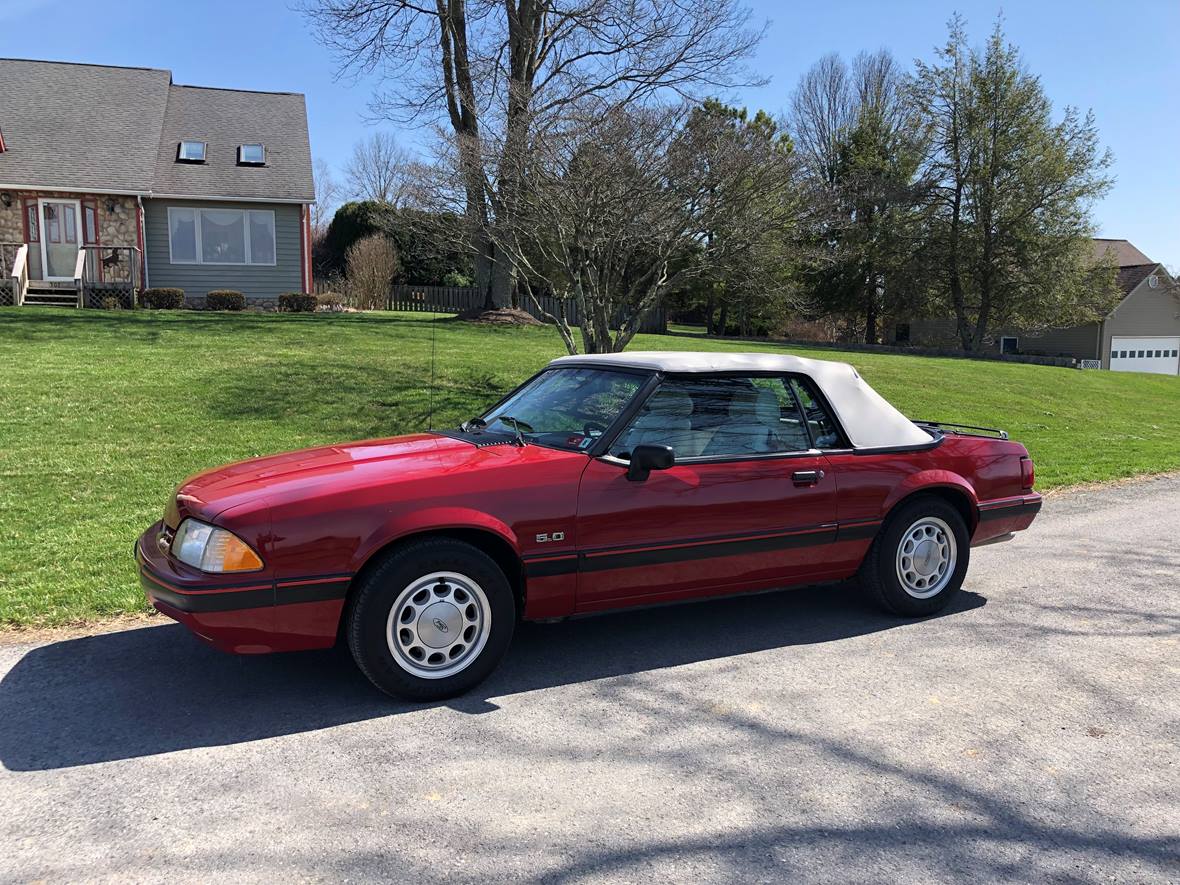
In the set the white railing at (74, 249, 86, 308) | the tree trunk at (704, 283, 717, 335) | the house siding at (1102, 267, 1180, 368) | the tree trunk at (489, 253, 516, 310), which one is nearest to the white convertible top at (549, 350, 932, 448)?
the tree trunk at (489, 253, 516, 310)

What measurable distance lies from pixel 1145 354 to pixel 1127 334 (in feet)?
5.76

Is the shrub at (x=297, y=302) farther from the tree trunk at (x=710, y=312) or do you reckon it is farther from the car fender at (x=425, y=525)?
the car fender at (x=425, y=525)

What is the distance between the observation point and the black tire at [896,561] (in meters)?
5.30

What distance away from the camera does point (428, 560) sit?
4004 millimetres

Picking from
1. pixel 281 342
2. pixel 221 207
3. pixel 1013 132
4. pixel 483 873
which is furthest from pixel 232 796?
pixel 1013 132

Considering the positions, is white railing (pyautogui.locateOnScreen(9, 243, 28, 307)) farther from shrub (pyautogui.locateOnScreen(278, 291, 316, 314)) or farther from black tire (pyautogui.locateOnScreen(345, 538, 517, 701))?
black tire (pyautogui.locateOnScreen(345, 538, 517, 701))

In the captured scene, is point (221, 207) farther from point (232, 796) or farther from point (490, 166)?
point (232, 796)

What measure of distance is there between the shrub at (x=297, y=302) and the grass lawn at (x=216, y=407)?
337cm

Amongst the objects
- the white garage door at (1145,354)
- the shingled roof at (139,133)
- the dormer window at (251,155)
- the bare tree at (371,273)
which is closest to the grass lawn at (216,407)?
the shingled roof at (139,133)

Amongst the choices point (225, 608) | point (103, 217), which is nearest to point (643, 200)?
point (225, 608)

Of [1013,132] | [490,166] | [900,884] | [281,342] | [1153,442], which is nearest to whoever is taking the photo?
[900,884]

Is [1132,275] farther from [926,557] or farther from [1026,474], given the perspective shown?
[926,557]

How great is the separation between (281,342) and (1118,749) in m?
14.6

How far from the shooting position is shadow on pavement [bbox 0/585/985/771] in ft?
12.3
